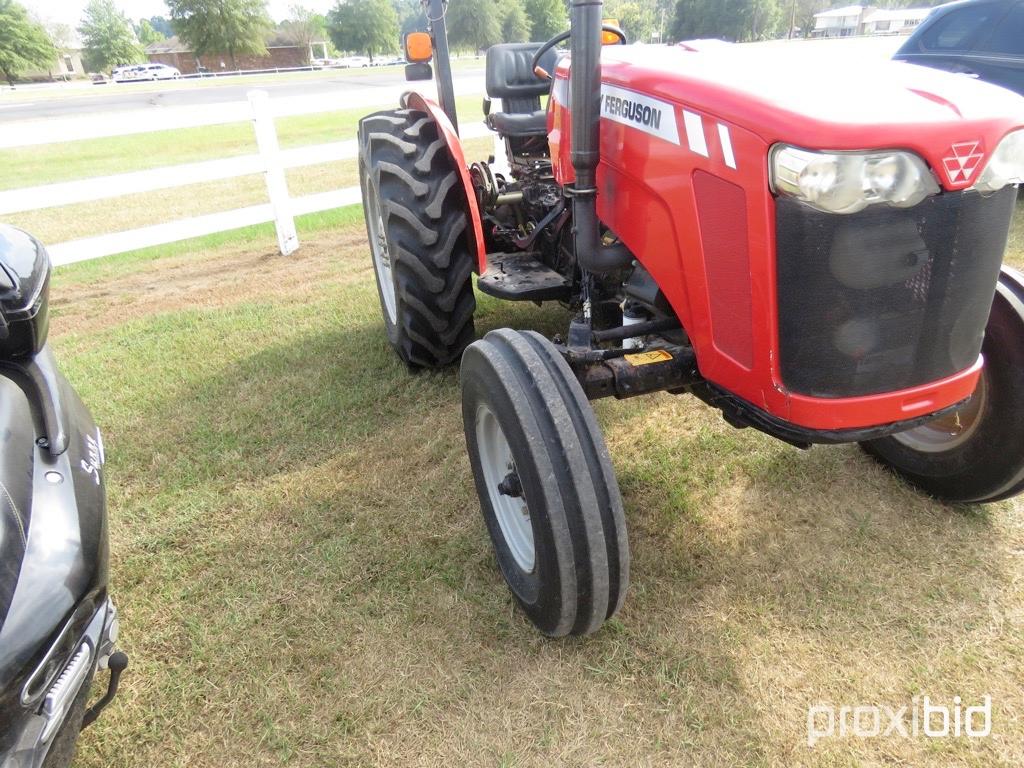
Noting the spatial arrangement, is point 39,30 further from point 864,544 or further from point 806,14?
point 864,544

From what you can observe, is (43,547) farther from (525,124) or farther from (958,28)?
(958,28)

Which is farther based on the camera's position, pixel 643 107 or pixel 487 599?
pixel 487 599

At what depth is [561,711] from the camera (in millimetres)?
1799

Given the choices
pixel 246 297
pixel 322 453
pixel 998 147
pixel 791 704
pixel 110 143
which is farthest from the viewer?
pixel 110 143

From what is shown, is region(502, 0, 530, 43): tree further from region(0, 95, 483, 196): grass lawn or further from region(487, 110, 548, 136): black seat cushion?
region(487, 110, 548, 136): black seat cushion

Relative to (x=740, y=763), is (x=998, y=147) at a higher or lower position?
higher

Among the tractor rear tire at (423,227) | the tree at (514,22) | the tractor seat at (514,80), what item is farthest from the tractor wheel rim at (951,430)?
the tree at (514,22)

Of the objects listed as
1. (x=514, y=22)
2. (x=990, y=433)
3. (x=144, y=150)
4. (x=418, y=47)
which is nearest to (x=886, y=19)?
(x=514, y=22)

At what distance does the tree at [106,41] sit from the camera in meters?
61.5

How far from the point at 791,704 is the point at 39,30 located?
6563 centimetres

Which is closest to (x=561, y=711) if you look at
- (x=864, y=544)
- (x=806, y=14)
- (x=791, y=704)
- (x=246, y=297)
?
(x=791, y=704)

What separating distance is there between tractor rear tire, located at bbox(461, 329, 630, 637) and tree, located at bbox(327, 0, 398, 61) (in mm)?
68141

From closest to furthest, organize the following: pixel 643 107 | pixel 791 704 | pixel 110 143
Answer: pixel 791 704, pixel 643 107, pixel 110 143

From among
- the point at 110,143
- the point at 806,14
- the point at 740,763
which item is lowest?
the point at 740,763
